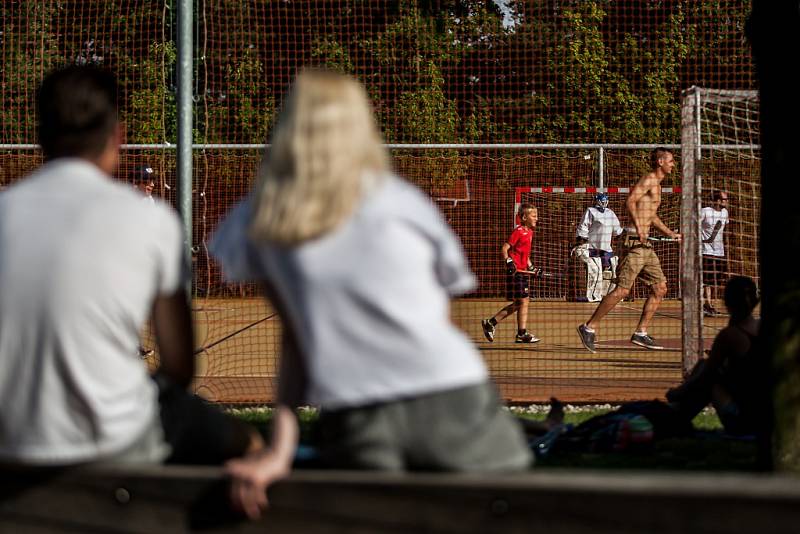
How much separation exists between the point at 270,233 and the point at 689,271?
24.5ft

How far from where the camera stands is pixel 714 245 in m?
13.6

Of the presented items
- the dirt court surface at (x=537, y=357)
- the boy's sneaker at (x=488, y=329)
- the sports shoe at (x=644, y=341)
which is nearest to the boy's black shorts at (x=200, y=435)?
the dirt court surface at (x=537, y=357)

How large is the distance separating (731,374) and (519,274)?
7989 mm

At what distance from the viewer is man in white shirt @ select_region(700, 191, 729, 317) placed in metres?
13.1

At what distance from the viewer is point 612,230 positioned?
54.0ft

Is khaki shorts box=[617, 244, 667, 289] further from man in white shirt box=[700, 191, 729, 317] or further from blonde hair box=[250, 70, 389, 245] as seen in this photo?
blonde hair box=[250, 70, 389, 245]

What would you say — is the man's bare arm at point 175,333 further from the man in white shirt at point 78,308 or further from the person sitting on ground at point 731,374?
the person sitting on ground at point 731,374

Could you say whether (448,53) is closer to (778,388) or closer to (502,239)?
(502,239)

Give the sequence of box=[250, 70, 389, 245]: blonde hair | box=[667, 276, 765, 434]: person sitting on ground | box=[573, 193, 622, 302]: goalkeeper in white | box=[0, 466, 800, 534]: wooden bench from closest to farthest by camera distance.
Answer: box=[0, 466, 800, 534]: wooden bench < box=[250, 70, 389, 245]: blonde hair < box=[667, 276, 765, 434]: person sitting on ground < box=[573, 193, 622, 302]: goalkeeper in white

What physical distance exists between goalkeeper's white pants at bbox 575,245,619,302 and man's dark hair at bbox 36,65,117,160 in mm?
14491

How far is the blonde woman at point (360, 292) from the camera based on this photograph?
92.2 inches

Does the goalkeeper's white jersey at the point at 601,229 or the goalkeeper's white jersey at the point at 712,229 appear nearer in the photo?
the goalkeeper's white jersey at the point at 712,229

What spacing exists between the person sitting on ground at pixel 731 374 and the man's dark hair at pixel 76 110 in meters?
4.58

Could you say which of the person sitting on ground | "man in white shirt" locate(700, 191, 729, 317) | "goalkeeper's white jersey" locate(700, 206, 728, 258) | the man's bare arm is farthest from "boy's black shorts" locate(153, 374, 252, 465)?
"goalkeeper's white jersey" locate(700, 206, 728, 258)
